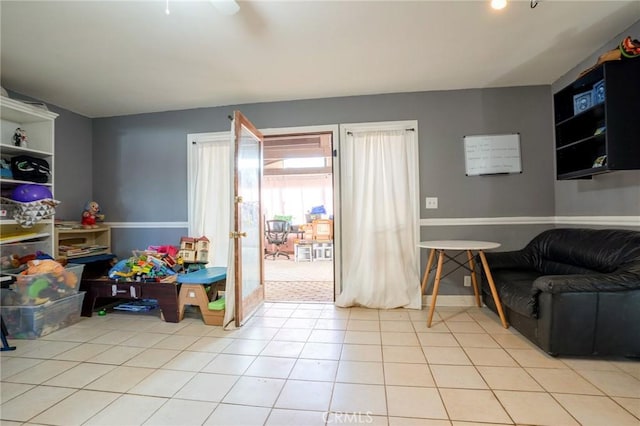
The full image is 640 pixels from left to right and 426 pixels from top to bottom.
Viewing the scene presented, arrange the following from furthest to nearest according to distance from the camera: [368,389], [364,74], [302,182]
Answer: [302,182]
[364,74]
[368,389]

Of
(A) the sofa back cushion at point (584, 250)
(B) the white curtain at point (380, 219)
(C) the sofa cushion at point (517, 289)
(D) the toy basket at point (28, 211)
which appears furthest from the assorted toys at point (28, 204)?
(A) the sofa back cushion at point (584, 250)

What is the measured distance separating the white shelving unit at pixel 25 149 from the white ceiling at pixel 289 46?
1.18 ft

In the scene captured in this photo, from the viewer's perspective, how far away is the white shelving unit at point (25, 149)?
2531 mm

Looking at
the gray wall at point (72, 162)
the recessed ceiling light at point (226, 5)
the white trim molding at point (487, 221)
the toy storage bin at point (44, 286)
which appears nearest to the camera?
the recessed ceiling light at point (226, 5)

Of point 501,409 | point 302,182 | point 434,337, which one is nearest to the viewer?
point 501,409

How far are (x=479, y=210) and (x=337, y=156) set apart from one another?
1.69m

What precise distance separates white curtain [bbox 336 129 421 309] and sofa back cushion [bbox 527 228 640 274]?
118 cm

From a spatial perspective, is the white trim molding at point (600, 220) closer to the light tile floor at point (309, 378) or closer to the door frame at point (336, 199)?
the light tile floor at point (309, 378)

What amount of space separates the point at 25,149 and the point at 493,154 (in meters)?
4.68

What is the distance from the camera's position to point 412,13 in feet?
6.23

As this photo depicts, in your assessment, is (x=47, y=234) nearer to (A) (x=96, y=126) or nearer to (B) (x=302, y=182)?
(A) (x=96, y=126)

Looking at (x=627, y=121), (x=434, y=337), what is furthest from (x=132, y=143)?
(x=627, y=121)

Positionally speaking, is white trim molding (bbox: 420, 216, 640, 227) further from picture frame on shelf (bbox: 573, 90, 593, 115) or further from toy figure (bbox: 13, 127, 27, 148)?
toy figure (bbox: 13, 127, 27, 148)

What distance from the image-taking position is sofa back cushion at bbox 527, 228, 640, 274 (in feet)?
6.50
